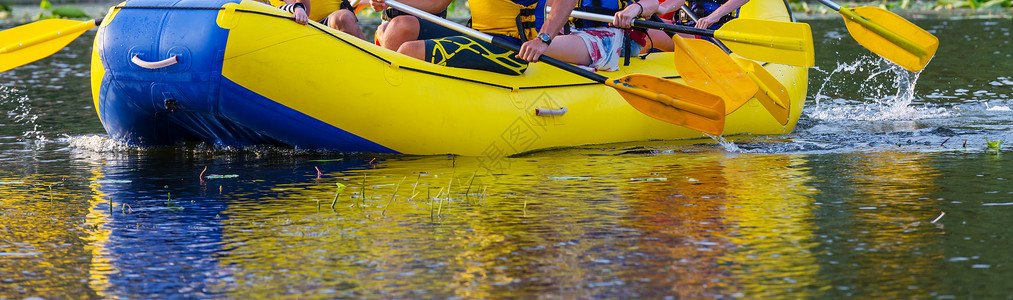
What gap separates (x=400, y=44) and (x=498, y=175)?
1242 millimetres

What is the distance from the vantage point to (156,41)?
6.05 metres

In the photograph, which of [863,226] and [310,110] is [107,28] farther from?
[863,226]

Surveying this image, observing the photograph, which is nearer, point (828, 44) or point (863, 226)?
point (863, 226)

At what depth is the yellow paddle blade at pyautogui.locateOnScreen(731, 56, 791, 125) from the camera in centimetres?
720

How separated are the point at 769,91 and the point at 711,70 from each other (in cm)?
48

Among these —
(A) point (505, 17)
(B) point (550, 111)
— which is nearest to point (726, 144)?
(B) point (550, 111)

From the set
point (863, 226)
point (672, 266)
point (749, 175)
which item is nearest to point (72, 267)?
point (672, 266)

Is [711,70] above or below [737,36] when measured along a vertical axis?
below

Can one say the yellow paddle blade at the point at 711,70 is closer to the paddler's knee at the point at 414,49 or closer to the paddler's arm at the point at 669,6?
the paddler's arm at the point at 669,6

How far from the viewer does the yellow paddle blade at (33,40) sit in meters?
6.91

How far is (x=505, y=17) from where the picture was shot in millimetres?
6773

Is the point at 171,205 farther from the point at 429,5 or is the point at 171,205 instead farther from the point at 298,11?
the point at 429,5

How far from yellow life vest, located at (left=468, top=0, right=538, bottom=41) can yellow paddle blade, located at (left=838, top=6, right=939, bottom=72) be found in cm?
200

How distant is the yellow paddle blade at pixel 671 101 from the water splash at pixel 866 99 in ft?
6.82
